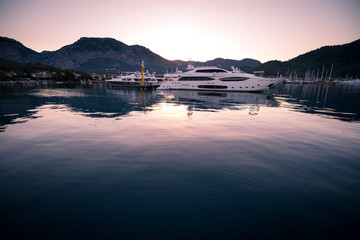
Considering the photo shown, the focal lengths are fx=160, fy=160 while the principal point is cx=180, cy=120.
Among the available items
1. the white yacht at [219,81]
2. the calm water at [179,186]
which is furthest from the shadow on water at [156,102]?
the calm water at [179,186]

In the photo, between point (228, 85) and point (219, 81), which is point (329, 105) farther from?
point (219, 81)

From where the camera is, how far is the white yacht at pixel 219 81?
4019cm

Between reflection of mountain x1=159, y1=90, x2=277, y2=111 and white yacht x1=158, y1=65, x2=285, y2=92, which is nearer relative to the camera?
reflection of mountain x1=159, y1=90, x2=277, y2=111

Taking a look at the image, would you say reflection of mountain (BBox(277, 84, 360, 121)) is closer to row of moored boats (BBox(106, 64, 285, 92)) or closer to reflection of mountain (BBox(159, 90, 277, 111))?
reflection of mountain (BBox(159, 90, 277, 111))

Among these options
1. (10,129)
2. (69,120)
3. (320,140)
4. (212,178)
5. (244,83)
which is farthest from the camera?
(244,83)

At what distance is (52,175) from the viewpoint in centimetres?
600

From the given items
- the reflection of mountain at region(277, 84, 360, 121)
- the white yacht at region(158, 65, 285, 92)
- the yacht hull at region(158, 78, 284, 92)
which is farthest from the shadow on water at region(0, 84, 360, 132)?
the white yacht at region(158, 65, 285, 92)

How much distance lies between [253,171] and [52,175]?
7.69 metres

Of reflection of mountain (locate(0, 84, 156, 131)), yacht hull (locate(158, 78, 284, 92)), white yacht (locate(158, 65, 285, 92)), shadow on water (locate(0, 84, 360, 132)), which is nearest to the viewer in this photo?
reflection of mountain (locate(0, 84, 156, 131))

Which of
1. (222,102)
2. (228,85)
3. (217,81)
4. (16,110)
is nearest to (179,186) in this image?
(222,102)

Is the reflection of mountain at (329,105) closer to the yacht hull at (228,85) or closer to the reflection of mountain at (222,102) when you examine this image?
the reflection of mountain at (222,102)

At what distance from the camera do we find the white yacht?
132ft

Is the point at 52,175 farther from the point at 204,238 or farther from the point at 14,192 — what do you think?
the point at 204,238

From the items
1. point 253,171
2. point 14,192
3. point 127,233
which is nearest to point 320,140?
point 253,171
